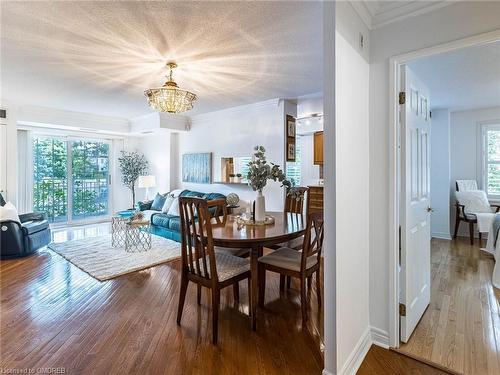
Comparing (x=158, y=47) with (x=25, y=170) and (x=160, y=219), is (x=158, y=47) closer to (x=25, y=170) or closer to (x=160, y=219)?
(x=160, y=219)

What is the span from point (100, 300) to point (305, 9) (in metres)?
3.25

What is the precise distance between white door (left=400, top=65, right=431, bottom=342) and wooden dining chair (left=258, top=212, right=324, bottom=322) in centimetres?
64

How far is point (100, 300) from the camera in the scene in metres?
2.75

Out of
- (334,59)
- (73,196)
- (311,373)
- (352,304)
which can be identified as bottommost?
(311,373)

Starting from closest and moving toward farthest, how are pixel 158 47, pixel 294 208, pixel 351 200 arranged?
pixel 351 200
pixel 158 47
pixel 294 208

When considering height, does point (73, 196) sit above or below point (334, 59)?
below

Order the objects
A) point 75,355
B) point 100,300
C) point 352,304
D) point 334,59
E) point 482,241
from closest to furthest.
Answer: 1. point 334,59
2. point 352,304
3. point 75,355
4. point 100,300
5. point 482,241

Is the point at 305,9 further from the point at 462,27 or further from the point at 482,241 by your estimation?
the point at 482,241

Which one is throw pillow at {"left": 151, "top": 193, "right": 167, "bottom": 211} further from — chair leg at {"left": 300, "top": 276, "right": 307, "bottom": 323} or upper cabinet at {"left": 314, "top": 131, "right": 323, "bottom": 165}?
chair leg at {"left": 300, "top": 276, "right": 307, "bottom": 323}

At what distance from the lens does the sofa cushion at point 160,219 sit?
16.6 ft

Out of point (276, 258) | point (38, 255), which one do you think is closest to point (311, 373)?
point (276, 258)

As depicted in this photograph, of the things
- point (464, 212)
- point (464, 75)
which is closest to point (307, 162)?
point (464, 212)

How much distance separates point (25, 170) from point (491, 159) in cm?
931

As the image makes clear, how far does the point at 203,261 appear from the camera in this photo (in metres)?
2.14
